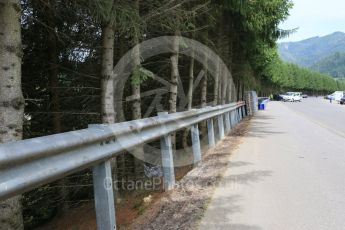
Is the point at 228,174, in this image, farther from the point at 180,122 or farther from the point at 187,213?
the point at 187,213

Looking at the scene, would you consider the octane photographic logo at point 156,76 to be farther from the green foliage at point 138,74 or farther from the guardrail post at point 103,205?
the guardrail post at point 103,205

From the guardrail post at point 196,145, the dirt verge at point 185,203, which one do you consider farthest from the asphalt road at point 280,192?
the guardrail post at point 196,145

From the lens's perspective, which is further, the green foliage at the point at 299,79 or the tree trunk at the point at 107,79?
the green foliage at the point at 299,79

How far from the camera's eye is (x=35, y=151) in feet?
9.86

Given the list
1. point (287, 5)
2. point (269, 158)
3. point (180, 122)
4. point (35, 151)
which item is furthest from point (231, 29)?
point (35, 151)

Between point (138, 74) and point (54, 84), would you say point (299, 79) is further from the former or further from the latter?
point (138, 74)

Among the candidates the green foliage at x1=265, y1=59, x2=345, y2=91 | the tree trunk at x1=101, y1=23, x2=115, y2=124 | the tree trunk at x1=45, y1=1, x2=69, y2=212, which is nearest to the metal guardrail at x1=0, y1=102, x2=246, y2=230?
the tree trunk at x1=101, y1=23, x2=115, y2=124

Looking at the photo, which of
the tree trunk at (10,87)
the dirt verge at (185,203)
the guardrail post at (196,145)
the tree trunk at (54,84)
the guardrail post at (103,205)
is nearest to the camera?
the guardrail post at (103,205)

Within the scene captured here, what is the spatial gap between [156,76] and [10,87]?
8626 millimetres

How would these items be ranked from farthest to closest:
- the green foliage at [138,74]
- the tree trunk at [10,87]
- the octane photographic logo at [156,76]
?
the octane photographic logo at [156,76] < the green foliage at [138,74] < the tree trunk at [10,87]

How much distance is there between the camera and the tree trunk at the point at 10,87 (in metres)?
4.28

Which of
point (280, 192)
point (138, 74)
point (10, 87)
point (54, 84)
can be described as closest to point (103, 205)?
point (10, 87)

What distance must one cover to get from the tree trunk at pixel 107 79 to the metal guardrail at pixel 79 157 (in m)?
1.26

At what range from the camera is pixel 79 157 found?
145 inches
